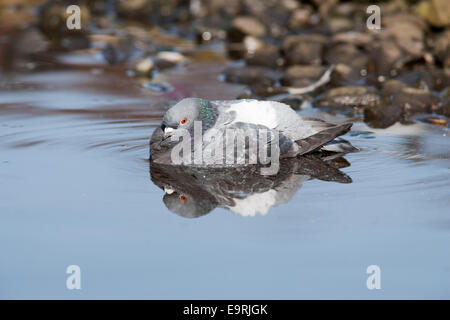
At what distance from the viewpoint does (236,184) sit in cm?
695

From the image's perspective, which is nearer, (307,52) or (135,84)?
(135,84)

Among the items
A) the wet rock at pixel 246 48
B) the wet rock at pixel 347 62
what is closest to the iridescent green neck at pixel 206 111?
the wet rock at pixel 347 62

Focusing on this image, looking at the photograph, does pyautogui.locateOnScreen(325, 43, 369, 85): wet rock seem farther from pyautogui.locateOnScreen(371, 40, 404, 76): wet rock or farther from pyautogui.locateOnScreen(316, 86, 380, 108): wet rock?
pyautogui.locateOnScreen(316, 86, 380, 108): wet rock

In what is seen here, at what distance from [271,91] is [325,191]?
13.9 ft

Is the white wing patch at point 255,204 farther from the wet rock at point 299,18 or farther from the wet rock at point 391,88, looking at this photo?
the wet rock at point 299,18

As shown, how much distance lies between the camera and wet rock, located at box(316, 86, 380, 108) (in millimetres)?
9984

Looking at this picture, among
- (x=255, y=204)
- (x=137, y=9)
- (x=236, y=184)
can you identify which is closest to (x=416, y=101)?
(x=236, y=184)

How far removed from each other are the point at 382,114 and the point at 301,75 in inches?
87.7

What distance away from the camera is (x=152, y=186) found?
6.93 m

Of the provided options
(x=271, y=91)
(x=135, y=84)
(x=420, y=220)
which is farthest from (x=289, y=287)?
(x=135, y=84)

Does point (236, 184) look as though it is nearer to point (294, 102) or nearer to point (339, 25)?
point (294, 102)

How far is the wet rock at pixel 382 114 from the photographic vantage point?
9.23 m

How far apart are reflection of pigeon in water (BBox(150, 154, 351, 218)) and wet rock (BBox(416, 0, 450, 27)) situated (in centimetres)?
586

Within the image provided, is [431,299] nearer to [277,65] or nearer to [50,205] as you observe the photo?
[50,205]
